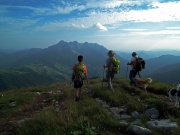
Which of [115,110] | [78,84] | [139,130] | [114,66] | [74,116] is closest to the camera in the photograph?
[139,130]

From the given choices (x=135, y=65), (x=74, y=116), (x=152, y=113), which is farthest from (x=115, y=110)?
(x=135, y=65)

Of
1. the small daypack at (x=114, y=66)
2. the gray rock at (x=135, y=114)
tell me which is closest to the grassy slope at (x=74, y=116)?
the gray rock at (x=135, y=114)

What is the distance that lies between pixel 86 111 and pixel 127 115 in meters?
→ 1.92

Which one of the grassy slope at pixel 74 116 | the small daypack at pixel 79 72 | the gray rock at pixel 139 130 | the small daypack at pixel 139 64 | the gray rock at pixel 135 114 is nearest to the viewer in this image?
the gray rock at pixel 139 130

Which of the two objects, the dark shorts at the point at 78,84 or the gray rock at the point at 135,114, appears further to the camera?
the dark shorts at the point at 78,84

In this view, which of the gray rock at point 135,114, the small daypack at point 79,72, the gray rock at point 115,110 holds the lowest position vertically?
the gray rock at point 115,110

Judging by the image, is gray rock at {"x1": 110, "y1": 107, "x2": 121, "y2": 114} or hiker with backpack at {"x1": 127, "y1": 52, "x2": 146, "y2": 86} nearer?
gray rock at {"x1": 110, "y1": 107, "x2": 121, "y2": 114}

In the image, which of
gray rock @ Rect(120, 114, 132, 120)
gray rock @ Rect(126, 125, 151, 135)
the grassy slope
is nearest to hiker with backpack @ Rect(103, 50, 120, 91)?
the grassy slope

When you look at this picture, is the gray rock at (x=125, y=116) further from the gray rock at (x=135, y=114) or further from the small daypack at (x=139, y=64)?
the small daypack at (x=139, y=64)

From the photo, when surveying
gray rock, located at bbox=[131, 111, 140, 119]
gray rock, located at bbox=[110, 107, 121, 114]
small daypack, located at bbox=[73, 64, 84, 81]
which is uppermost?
small daypack, located at bbox=[73, 64, 84, 81]

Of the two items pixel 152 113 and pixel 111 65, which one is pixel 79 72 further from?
pixel 152 113

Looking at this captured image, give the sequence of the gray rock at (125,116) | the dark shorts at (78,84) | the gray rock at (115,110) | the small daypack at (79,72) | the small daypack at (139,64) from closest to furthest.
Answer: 1. the gray rock at (125,116)
2. the gray rock at (115,110)
3. the dark shorts at (78,84)
4. the small daypack at (79,72)
5. the small daypack at (139,64)

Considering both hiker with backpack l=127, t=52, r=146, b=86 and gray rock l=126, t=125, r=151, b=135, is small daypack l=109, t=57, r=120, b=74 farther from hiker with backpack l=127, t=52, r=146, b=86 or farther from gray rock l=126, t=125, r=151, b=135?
gray rock l=126, t=125, r=151, b=135

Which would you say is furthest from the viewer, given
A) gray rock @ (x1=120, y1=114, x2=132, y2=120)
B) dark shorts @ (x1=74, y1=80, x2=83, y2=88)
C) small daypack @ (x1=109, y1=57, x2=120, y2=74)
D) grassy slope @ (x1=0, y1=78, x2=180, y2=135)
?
small daypack @ (x1=109, y1=57, x2=120, y2=74)
